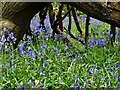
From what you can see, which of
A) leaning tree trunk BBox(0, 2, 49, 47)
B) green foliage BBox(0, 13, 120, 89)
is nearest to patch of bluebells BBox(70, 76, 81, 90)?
green foliage BBox(0, 13, 120, 89)

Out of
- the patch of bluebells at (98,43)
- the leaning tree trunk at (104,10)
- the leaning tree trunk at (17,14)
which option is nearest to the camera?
the leaning tree trunk at (104,10)

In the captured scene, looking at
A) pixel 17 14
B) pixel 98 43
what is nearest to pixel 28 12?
pixel 17 14

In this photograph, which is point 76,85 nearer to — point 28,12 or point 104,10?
point 104,10

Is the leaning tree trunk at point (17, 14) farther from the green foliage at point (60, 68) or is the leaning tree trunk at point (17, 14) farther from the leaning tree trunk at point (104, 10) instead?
the leaning tree trunk at point (104, 10)

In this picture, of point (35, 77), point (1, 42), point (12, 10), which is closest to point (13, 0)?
point (12, 10)

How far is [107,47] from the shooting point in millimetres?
5727

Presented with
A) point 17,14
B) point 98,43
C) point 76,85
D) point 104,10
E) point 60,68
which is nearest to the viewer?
point 76,85

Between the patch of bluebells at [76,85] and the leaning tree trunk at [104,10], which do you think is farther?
the leaning tree trunk at [104,10]

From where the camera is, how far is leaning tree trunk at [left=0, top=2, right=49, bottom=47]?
16.2 ft

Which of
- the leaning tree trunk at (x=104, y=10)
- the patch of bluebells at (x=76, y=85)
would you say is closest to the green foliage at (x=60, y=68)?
the patch of bluebells at (x=76, y=85)

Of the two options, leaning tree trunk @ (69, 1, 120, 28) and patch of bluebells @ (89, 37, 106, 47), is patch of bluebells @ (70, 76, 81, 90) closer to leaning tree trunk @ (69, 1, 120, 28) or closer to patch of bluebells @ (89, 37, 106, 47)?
leaning tree trunk @ (69, 1, 120, 28)

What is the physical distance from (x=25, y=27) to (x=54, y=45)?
26.3 inches

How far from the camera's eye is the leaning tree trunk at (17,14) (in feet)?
16.2

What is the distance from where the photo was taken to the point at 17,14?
16.6ft
